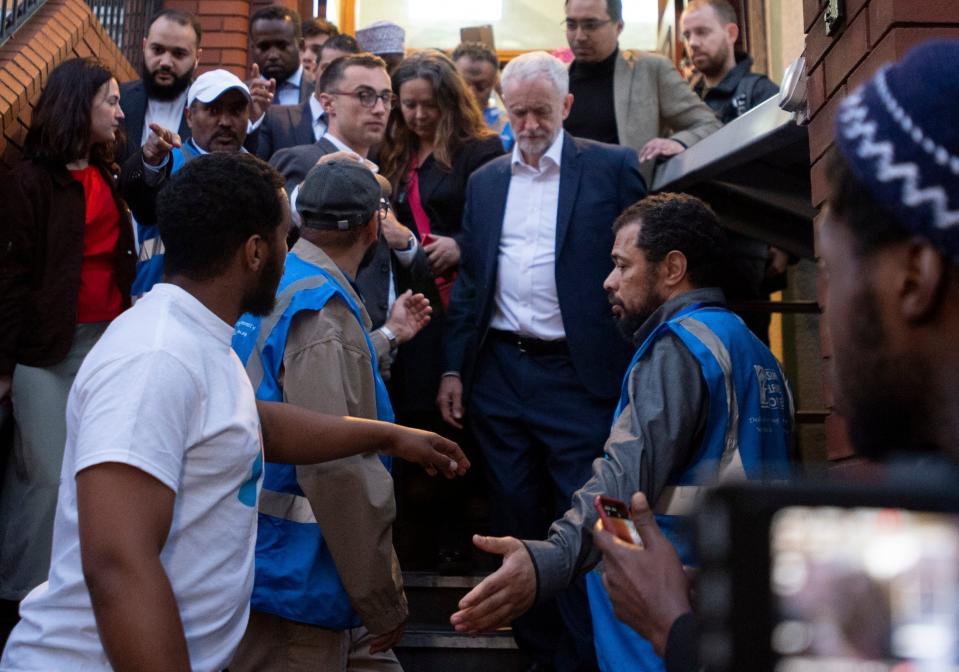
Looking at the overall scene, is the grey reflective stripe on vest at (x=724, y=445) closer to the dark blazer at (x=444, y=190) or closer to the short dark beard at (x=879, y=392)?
the short dark beard at (x=879, y=392)

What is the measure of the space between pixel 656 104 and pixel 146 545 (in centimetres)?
418

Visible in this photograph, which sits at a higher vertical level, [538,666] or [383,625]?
[383,625]

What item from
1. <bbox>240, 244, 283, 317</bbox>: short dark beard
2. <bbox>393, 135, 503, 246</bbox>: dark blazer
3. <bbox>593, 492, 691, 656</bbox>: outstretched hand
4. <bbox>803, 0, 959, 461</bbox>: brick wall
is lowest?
<bbox>593, 492, 691, 656</bbox>: outstretched hand

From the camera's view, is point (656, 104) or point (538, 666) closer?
point (538, 666)

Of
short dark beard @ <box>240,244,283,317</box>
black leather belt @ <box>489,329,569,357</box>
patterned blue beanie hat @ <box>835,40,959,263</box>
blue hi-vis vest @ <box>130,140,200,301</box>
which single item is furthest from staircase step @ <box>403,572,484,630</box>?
patterned blue beanie hat @ <box>835,40,959,263</box>

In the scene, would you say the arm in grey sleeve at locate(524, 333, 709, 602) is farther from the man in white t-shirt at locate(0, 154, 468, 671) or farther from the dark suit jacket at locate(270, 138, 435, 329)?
the dark suit jacket at locate(270, 138, 435, 329)

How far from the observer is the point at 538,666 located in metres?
4.67

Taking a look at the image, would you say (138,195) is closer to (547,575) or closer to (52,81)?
(52,81)

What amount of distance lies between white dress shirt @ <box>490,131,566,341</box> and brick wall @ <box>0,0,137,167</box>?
2.20m

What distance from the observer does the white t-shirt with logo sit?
2.31 m

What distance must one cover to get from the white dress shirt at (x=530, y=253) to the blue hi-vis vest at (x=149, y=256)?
1330 mm

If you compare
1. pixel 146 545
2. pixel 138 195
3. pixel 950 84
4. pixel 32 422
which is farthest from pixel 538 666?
pixel 950 84

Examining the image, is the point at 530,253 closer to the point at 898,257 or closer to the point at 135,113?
the point at 135,113

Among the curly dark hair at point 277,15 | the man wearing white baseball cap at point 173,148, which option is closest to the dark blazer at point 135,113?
the man wearing white baseball cap at point 173,148
